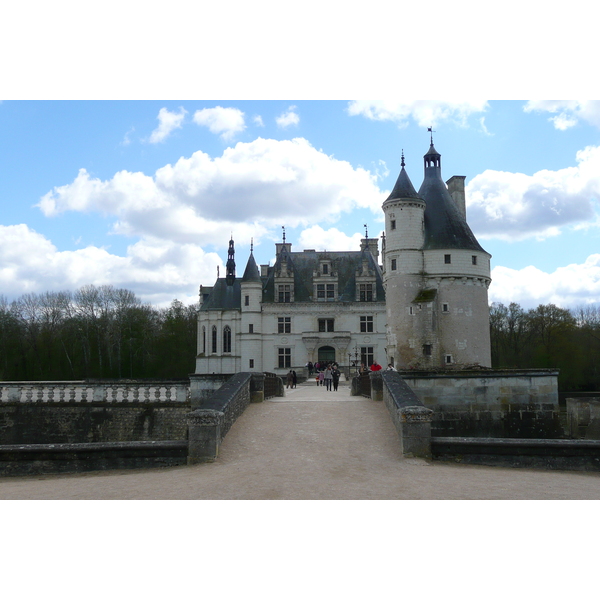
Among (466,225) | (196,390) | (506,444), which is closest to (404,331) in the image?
(466,225)

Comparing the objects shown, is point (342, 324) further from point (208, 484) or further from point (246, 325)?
point (208, 484)

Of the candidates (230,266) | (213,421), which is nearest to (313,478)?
(213,421)

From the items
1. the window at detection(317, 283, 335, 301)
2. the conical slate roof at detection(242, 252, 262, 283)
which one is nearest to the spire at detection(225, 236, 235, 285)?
the conical slate roof at detection(242, 252, 262, 283)

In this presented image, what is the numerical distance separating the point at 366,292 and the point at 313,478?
38.5 metres

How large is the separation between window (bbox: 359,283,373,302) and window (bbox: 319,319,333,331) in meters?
3.30

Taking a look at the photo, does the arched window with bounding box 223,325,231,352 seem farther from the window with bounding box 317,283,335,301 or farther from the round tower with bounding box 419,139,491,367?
the round tower with bounding box 419,139,491,367

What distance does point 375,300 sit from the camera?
152 ft

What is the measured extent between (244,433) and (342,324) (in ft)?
112

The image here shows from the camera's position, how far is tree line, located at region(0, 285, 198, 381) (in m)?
53.9

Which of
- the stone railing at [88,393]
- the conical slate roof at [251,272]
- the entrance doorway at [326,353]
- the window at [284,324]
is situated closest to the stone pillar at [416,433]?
the stone railing at [88,393]

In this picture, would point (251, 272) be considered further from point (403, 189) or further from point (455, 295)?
point (455, 295)

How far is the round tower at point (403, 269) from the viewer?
32.7 metres

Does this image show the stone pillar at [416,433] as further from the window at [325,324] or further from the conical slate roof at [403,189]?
the window at [325,324]

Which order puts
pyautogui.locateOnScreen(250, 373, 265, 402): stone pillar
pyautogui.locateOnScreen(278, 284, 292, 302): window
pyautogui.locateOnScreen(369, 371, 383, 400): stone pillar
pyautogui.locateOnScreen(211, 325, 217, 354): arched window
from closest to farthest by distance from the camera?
1. pyautogui.locateOnScreen(250, 373, 265, 402): stone pillar
2. pyautogui.locateOnScreen(369, 371, 383, 400): stone pillar
3. pyautogui.locateOnScreen(278, 284, 292, 302): window
4. pyautogui.locateOnScreen(211, 325, 217, 354): arched window
